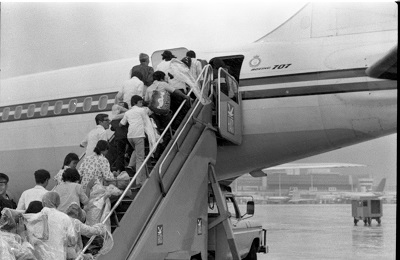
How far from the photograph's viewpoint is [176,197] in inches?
272

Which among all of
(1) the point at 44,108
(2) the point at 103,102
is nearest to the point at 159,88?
(2) the point at 103,102

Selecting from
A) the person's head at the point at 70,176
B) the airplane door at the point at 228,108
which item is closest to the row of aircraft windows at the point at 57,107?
the airplane door at the point at 228,108

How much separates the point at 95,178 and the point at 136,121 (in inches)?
42.6

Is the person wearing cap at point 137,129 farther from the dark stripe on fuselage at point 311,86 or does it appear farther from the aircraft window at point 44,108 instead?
the aircraft window at point 44,108

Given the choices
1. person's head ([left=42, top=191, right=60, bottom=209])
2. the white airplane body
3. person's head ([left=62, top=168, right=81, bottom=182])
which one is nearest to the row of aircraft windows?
the white airplane body

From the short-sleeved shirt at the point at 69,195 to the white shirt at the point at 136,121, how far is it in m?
1.58

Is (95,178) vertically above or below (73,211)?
above

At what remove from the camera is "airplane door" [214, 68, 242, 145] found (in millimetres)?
8320

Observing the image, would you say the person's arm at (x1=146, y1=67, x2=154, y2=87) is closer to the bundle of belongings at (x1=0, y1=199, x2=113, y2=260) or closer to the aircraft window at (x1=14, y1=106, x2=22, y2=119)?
the bundle of belongings at (x1=0, y1=199, x2=113, y2=260)

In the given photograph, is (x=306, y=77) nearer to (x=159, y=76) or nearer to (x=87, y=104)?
(x=159, y=76)

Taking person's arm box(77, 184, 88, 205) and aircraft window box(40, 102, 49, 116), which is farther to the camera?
aircraft window box(40, 102, 49, 116)

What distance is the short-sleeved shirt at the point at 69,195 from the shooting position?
5.64 metres

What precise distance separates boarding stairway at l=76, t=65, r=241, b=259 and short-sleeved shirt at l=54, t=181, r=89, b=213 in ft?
1.20

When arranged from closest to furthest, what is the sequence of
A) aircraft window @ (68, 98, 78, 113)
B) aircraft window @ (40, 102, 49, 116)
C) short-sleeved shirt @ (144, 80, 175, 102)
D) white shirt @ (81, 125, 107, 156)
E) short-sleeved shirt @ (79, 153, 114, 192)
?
short-sleeved shirt @ (79, 153, 114, 192), short-sleeved shirt @ (144, 80, 175, 102), white shirt @ (81, 125, 107, 156), aircraft window @ (68, 98, 78, 113), aircraft window @ (40, 102, 49, 116)
